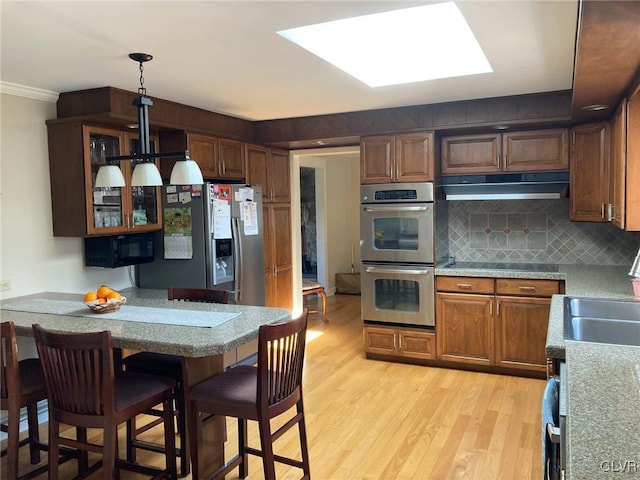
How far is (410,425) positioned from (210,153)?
8.64ft

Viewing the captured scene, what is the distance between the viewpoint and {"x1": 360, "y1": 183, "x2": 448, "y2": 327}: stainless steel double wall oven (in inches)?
172

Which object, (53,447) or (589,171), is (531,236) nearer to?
(589,171)

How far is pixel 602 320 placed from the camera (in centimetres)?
260

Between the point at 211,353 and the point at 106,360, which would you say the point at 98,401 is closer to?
the point at 106,360

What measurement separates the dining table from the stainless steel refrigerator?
3.02 ft

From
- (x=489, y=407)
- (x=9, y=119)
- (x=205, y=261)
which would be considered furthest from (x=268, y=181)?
(x=489, y=407)

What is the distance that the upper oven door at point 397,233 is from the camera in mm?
4348

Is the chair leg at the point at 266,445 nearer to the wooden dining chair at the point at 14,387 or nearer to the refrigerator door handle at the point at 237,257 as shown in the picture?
the wooden dining chair at the point at 14,387

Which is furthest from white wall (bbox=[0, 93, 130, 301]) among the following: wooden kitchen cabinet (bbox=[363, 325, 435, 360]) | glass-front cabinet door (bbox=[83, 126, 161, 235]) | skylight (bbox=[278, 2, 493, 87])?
wooden kitchen cabinet (bbox=[363, 325, 435, 360])

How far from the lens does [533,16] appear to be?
2.28m

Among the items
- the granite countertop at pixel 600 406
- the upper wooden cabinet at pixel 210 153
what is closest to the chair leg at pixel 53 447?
the granite countertop at pixel 600 406

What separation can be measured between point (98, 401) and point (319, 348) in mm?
3149

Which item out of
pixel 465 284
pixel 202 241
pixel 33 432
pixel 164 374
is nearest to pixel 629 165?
pixel 465 284

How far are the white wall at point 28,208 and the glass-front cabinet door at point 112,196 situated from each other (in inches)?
13.3
